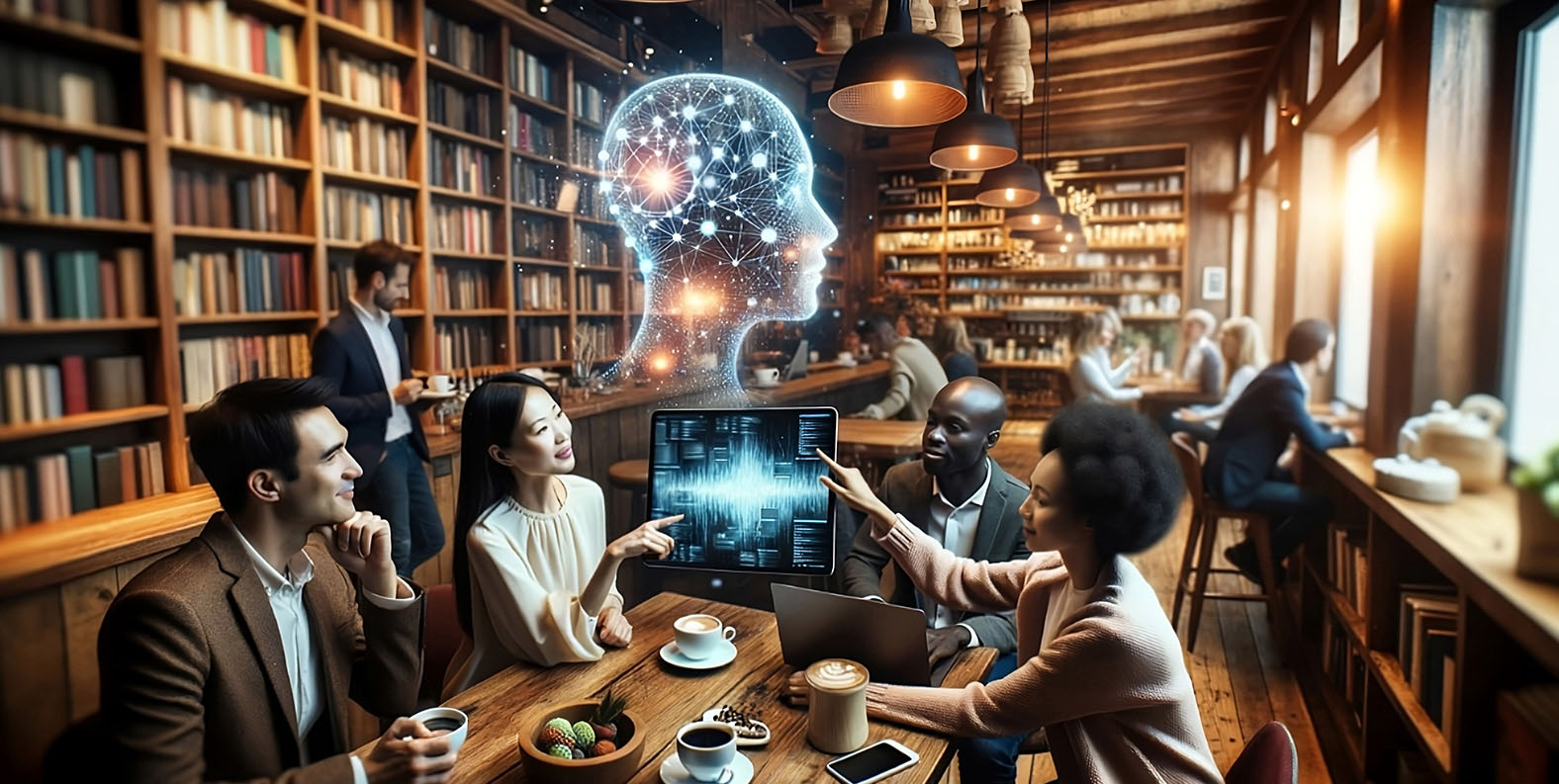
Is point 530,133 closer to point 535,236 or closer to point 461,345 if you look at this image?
point 535,236

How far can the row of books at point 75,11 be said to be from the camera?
0.94 metres

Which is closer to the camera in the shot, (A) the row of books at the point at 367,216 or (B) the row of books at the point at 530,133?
(B) the row of books at the point at 530,133

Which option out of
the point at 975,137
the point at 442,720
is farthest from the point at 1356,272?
the point at 442,720

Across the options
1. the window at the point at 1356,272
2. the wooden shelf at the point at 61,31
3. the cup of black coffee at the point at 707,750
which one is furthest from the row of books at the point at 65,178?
the window at the point at 1356,272

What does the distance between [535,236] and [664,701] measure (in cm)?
180

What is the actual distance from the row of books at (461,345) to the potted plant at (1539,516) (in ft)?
10.1

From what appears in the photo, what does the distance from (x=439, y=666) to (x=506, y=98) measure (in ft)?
6.89

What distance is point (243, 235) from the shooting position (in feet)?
7.86

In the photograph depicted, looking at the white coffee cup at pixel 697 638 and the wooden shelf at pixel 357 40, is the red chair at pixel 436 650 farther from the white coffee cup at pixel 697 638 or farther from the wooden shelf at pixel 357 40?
the wooden shelf at pixel 357 40

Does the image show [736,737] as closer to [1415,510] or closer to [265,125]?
[1415,510]

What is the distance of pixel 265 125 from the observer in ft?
7.88

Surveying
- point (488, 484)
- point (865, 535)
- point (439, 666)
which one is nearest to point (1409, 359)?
point (865, 535)

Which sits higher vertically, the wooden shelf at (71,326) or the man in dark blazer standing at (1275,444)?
the wooden shelf at (71,326)

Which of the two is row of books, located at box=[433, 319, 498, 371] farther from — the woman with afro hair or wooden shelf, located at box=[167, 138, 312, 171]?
the woman with afro hair
